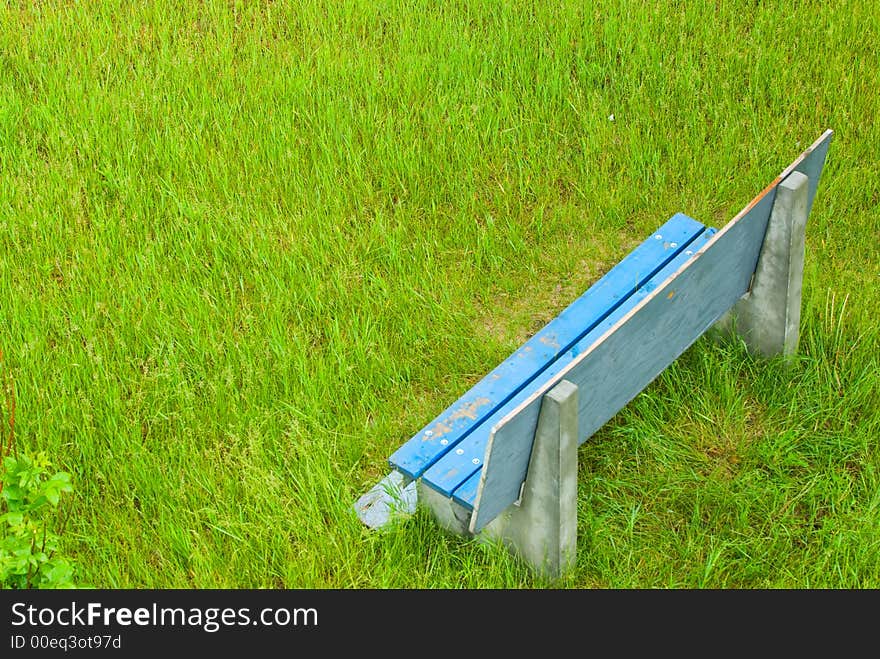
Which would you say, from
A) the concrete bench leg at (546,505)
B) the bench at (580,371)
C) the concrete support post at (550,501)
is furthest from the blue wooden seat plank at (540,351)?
the concrete support post at (550,501)

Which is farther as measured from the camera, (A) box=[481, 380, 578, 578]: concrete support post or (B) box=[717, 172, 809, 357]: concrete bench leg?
(B) box=[717, 172, 809, 357]: concrete bench leg

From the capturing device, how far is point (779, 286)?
403cm

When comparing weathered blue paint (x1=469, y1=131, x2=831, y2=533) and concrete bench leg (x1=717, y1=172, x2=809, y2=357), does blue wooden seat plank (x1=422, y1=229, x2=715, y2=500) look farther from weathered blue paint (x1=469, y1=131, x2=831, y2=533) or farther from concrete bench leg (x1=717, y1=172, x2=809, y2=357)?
concrete bench leg (x1=717, y1=172, x2=809, y2=357)

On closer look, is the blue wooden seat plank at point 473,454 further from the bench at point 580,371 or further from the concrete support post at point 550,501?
the concrete support post at point 550,501

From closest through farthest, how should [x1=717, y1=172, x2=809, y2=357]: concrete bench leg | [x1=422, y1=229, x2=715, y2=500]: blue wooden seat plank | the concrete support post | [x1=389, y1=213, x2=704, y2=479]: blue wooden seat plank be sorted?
the concrete support post < [x1=422, y1=229, x2=715, y2=500]: blue wooden seat plank < [x1=389, y1=213, x2=704, y2=479]: blue wooden seat plank < [x1=717, y1=172, x2=809, y2=357]: concrete bench leg

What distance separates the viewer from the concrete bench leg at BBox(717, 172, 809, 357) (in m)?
3.86

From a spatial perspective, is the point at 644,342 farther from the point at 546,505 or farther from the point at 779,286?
the point at 779,286

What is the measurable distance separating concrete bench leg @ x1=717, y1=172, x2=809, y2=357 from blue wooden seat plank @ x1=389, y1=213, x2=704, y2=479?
15.0 inches

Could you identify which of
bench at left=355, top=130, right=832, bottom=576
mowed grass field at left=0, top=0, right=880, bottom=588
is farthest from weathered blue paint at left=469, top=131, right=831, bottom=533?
mowed grass field at left=0, top=0, right=880, bottom=588

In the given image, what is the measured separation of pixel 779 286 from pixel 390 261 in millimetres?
1588

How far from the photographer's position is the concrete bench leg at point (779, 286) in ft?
12.7

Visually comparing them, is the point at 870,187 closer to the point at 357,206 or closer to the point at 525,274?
the point at 525,274

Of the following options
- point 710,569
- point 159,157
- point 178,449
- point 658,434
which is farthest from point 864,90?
point 178,449

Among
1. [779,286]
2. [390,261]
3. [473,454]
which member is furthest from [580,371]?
[390,261]
